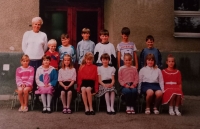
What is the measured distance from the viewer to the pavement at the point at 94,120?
19.1 feet

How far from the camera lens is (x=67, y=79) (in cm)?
704

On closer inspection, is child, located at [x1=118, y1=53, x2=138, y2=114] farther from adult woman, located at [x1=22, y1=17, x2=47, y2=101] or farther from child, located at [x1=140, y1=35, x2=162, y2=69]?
adult woman, located at [x1=22, y1=17, x2=47, y2=101]

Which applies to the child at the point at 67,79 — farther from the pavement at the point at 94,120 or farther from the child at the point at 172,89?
the child at the point at 172,89

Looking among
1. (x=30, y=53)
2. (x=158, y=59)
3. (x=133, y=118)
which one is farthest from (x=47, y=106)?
(x=158, y=59)

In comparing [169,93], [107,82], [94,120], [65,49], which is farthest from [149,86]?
[65,49]

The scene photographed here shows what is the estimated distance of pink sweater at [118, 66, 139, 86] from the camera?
7074mm

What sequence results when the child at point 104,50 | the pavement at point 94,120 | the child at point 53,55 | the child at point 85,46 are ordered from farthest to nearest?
the child at point 85,46 < the child at point 104,50 < the child at point 53,55 < the pavement at point 94,120

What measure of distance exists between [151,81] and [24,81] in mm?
2753

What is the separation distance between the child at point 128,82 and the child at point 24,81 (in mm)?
1956

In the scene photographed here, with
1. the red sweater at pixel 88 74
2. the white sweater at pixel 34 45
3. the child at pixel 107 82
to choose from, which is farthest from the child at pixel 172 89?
the white sweater at pixel 34 45

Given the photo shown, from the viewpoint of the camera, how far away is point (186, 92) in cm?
938

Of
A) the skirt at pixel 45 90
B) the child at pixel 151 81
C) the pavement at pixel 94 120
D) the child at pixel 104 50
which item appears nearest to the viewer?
the pavement at pixel 94 120

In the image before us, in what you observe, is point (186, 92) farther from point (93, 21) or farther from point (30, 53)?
point (30, 53)

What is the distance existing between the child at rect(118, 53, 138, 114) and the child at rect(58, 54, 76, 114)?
106cm
